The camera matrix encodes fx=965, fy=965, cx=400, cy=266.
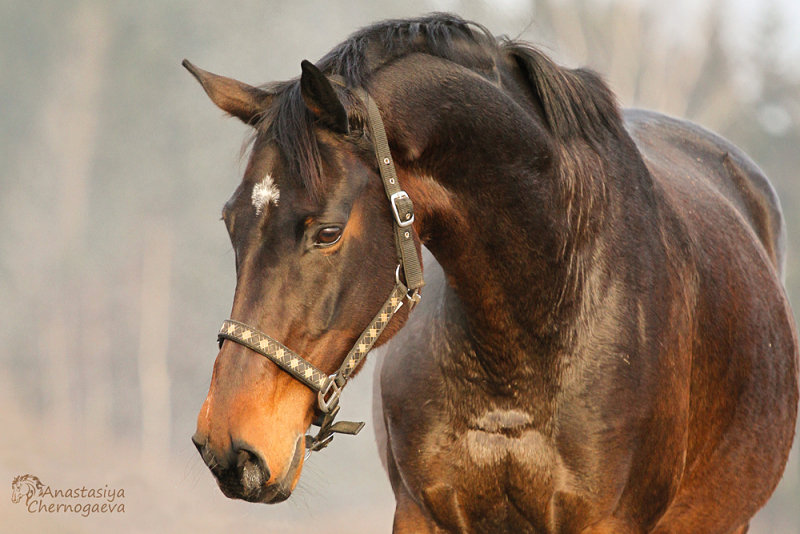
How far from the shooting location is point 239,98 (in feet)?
8.84

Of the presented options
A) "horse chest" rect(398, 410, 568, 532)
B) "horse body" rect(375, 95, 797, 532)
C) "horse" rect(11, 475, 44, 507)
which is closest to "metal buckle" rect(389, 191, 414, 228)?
"horse body" rect(375, 95, 797, 532)

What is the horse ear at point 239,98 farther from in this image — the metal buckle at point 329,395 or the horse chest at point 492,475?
the horse chest at point 492,475

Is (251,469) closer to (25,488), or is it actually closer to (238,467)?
(238,467)

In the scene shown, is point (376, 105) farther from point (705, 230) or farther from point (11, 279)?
point (11, 279)

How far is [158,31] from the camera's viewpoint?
49.4ft

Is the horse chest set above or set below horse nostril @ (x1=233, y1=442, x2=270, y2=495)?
below

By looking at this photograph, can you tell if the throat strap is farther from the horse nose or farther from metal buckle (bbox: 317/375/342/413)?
the horse nose

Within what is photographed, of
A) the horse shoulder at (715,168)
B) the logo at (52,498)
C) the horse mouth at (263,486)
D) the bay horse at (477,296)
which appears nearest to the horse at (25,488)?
the logo at (52,498)

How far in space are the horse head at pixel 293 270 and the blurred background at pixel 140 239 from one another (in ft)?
28.5

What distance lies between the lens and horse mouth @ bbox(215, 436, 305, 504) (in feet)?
7.54

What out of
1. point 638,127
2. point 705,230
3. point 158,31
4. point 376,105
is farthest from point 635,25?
point 376,105

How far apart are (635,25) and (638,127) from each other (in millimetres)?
13428

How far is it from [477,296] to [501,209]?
0.89ft

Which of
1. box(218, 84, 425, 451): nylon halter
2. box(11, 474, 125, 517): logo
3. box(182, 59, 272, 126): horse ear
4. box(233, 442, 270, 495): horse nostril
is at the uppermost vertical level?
box(182, 59, 272, 126): horse ear
